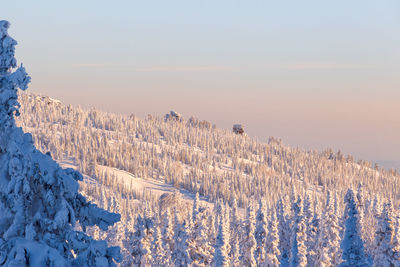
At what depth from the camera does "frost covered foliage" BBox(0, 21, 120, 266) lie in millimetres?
9609

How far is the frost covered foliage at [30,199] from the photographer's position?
9.61m

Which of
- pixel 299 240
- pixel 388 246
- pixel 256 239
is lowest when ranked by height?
pixel 256 239

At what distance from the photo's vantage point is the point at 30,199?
10000 mm

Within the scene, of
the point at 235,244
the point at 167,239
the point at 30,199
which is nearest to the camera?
the point at 30,199

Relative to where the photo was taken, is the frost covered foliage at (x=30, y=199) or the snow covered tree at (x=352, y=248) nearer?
the frost covered foliage at (x=30, y=199)

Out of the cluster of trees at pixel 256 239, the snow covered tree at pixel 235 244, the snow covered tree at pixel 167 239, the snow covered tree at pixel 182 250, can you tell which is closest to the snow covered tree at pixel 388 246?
the cluster of trees at pixel 256 239

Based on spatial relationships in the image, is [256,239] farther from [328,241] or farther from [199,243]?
[328,241]

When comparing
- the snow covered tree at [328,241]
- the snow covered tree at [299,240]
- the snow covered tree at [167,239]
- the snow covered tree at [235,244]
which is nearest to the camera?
the snow covered tree at [299,240]

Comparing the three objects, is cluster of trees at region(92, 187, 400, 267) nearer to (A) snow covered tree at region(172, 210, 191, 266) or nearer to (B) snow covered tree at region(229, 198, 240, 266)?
(A) snow covered tree at region(172, 210, 191, 266)

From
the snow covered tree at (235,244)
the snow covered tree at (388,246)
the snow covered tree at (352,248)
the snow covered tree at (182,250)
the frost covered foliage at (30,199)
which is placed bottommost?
the snow covered tree at (235,244)

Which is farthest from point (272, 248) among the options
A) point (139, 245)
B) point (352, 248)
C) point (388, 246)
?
point (352, 248)

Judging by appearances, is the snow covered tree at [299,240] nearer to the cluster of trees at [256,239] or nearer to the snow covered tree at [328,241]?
the cluster of trees at [256,239]

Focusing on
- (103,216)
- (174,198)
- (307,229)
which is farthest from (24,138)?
(174,198)

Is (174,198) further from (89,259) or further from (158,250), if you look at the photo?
(89,259)
